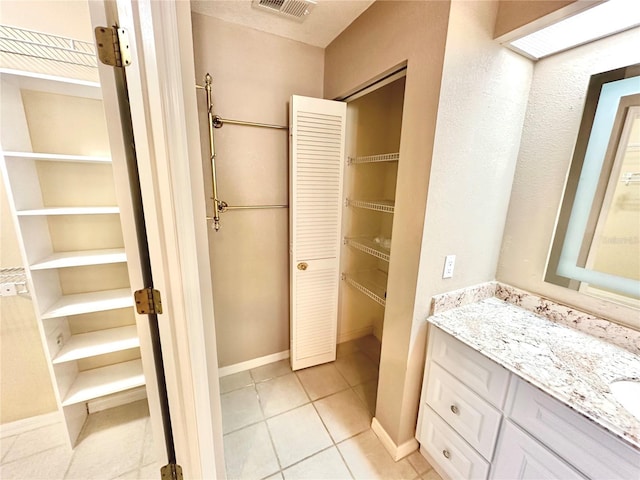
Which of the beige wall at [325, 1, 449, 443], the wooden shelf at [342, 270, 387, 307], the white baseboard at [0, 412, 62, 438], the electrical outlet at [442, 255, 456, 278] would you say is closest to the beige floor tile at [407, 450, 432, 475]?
the beige wall at [325, 1, 449, 443]

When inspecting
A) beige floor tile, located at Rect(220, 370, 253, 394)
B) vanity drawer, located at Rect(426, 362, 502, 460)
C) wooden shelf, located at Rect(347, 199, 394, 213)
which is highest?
wooden shelf, located at Rect(347, 199, 394, 213)

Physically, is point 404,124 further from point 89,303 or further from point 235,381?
point 235,381

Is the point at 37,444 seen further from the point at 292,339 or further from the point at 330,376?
the point at 330,376

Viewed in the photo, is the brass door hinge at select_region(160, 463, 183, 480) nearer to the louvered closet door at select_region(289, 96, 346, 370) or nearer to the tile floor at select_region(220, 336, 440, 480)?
the tile floor at select_region(220, 336, 440, 480)

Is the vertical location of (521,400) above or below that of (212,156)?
below

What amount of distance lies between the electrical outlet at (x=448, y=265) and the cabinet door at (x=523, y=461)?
0.65 metres

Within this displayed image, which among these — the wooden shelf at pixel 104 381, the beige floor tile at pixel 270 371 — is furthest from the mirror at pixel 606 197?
the wooden shelf at pixel 104 381

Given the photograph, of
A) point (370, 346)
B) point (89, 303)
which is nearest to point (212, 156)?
point (89, 303)

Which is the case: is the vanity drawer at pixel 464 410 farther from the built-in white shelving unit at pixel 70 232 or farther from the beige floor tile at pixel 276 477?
the built-in white shelving unit at pixel 70 232

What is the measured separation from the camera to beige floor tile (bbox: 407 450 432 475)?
1.39 meters

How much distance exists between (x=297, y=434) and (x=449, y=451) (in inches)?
34.1

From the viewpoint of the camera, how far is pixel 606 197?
3.83 feet

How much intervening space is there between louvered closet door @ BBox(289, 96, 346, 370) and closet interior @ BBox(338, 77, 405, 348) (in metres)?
0.24

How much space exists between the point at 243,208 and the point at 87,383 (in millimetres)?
1427
